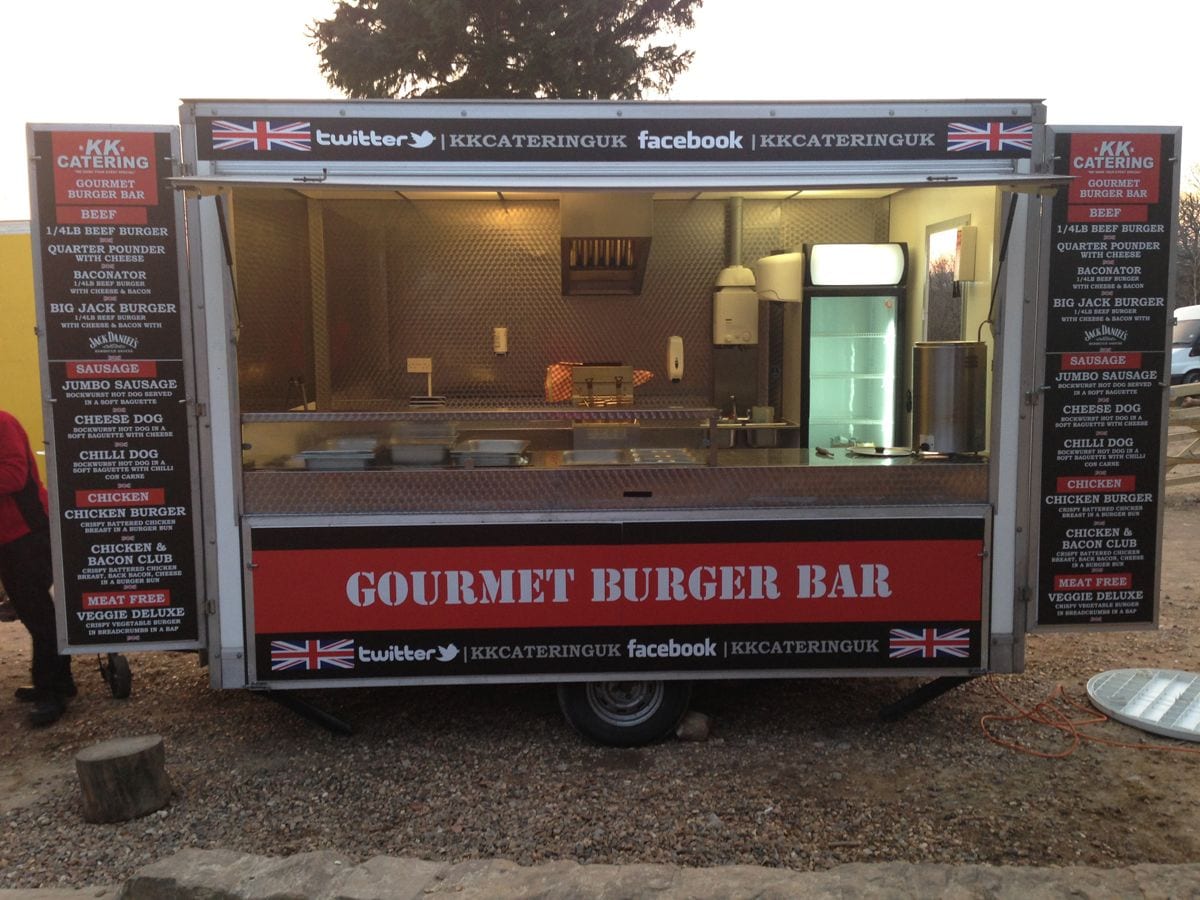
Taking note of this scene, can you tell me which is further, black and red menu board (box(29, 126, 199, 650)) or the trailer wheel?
the trailer wheel

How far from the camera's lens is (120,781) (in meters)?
3.42

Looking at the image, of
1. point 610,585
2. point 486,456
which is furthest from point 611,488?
point 486,456

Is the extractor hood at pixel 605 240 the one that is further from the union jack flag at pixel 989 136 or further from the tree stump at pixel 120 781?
the tree stump at pixel 120 781

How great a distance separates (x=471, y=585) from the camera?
12.4 ft

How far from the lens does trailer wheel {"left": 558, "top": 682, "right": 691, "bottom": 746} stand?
13.1ft

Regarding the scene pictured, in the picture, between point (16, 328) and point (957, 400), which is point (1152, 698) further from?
point (16, 328)

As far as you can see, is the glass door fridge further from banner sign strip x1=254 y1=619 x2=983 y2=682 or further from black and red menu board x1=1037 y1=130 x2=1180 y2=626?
banner sign strip x1=254 y1=619 x2=983 y2=682

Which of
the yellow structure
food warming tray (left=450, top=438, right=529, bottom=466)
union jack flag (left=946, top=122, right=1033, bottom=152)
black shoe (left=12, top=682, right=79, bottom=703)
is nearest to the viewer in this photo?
union jack flag (left=946, top=122, right=1033, bottom=152)

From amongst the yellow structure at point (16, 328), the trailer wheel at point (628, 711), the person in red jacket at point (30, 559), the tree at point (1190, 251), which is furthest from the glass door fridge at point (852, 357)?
Answer: the tree at point (1190, 251)

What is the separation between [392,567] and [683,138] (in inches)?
77.5

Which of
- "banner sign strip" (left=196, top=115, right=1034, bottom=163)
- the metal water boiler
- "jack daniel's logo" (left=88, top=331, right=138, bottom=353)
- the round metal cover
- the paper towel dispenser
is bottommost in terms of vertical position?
the round metal cover

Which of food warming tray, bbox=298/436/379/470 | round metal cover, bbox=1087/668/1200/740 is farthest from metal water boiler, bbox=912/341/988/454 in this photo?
food warming tray, bbox=298/436/379/470

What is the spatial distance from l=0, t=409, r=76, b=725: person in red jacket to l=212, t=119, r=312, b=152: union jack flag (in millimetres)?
1676

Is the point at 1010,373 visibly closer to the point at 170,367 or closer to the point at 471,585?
the point at 471,585
